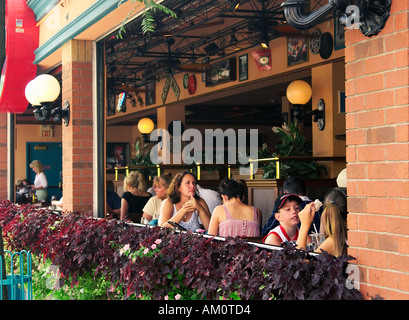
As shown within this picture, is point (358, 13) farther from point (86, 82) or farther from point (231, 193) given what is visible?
point (86, 82)

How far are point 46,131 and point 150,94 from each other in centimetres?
376

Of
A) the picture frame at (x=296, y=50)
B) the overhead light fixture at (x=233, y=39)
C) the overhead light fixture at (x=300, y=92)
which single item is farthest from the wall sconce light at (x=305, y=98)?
the overhead light fixture at (x=233, y=39)

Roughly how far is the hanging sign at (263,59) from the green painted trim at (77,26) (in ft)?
15.3

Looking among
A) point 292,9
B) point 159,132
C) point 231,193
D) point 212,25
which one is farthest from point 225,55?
point 292,9

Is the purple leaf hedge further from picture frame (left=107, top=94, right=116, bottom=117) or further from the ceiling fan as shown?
picture frame (left=107, top=94, right=116, bottom=117)

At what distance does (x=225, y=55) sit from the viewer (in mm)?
12867

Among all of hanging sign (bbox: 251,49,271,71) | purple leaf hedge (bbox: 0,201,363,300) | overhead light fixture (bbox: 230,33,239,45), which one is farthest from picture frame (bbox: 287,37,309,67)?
purple leaf hedge (bbox: 0,201,363,300)

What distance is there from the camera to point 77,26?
652cm

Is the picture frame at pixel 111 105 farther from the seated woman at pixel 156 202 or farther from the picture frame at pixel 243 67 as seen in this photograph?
the seated woman at pixel 156 202

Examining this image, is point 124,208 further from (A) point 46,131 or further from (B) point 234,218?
(A) point 46,131

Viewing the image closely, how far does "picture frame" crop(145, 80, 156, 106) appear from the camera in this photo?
16953mm

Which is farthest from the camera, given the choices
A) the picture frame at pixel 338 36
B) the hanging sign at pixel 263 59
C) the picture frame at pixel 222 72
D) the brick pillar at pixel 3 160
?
the picture frame at pixel 222 72

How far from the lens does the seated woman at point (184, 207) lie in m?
5.45

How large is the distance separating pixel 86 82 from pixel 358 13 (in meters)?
4.68
